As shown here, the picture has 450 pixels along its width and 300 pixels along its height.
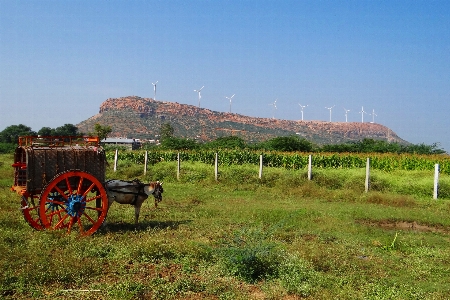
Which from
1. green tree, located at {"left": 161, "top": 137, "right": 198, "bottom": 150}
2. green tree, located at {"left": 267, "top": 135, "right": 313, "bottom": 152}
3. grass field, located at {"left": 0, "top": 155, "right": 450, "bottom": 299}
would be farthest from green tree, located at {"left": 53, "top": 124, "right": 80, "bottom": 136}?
grass field, located at {"left": 0, "top": 155, "right": 450, "bottom": 299}

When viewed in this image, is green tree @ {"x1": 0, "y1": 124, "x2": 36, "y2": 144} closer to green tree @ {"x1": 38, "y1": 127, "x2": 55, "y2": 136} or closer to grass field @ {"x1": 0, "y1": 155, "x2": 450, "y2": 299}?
green tree @ {"x1": 38, "y1": 127, "x2": 55, "y2": 136}

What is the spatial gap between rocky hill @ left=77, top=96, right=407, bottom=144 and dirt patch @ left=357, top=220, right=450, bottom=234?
291 feet

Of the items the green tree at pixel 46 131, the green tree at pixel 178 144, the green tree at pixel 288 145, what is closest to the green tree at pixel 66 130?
the green tree at pixel 46 131

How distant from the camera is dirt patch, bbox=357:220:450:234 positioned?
501 inches

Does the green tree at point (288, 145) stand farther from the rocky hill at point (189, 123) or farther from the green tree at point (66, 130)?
the rocky hill at point (189, 123)

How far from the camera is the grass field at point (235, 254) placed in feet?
21.9

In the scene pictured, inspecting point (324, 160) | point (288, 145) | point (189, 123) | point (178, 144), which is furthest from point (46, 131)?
point (189, 123)

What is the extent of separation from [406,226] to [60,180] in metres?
9.70

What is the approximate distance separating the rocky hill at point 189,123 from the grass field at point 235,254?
3480 inches

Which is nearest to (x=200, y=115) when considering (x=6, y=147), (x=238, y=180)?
(x=6, y=147)

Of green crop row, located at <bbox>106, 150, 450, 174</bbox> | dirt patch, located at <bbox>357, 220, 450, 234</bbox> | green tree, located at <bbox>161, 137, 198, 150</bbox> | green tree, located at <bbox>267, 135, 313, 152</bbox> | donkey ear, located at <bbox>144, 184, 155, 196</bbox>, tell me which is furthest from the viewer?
green tree, located at <bbox>161, 137, 198, 150</bbox>

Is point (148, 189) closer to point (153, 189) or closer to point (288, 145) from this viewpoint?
point (153, 189)

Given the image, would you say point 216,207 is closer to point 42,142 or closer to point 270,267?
point 42,142

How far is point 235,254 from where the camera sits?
7594 mm
